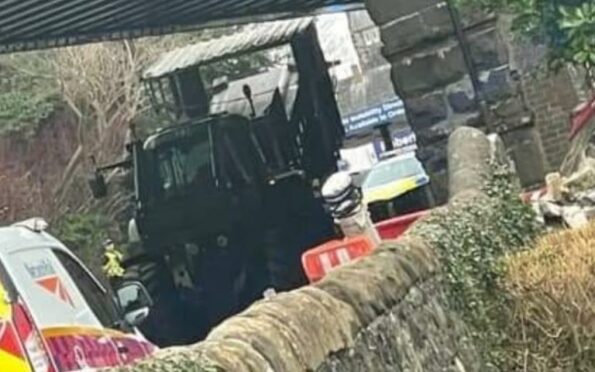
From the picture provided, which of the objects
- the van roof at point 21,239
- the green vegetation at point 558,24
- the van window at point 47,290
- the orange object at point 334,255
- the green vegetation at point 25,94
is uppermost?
the green vegetation at point 25,94

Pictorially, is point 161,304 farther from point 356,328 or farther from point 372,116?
point 372,116

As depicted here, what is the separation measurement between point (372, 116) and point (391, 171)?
1668 cm

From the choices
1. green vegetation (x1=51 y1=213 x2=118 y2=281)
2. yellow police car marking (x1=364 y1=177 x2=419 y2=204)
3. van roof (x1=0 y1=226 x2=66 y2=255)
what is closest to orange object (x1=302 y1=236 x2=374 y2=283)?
van roof (x1=0 y1=226 x2=66 y2=255)

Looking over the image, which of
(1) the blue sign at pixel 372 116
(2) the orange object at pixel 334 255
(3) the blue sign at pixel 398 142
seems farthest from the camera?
(1) the blue sign at pixel 372 116

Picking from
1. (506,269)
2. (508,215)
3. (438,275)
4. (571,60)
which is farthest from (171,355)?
(571,60)

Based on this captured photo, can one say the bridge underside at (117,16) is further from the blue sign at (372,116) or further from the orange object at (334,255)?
the blue sign at (372,116)

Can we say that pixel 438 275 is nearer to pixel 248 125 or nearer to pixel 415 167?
pixel 248 125

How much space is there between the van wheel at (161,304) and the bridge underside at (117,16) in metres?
2.85

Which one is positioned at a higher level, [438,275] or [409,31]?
[409,31]

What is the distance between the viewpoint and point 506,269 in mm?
9156

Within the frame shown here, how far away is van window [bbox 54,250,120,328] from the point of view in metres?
10.0

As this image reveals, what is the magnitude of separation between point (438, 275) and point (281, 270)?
11457mm

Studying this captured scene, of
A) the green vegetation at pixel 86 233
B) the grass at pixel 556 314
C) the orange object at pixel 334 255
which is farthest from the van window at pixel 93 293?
the green vegetation at pixel 86 233

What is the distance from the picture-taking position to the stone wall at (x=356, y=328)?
4.96 m
